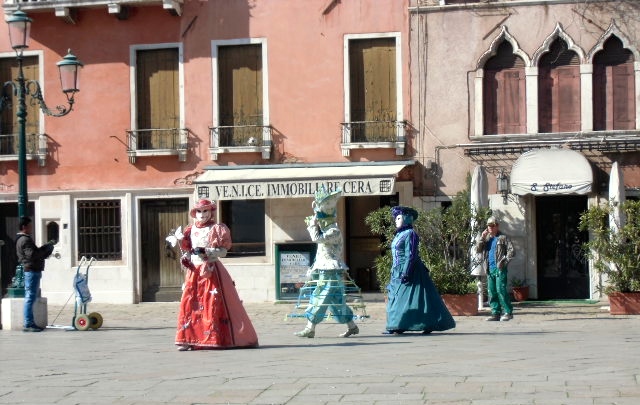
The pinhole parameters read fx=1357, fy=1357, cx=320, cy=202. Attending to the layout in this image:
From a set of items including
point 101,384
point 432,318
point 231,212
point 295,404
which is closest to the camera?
point 295,404

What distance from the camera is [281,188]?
83.1ft

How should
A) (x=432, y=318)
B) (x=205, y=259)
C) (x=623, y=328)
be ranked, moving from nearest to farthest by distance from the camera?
(x=205, y=259)
(x=432, y=318)
(x=623, y=328)

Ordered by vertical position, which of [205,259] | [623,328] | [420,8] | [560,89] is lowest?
[623,328]

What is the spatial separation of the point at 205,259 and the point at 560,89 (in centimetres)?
1205

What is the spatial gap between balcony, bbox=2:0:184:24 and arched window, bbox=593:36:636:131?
8190 mm

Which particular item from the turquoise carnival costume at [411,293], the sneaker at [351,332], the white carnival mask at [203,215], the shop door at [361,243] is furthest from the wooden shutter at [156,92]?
the white carnival mask at [203,215]

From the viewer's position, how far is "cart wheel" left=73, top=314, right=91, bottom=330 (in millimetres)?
19531

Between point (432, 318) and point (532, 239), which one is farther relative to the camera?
point (532, 239)

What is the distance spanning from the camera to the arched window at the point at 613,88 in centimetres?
2473

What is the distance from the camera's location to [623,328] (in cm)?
1819

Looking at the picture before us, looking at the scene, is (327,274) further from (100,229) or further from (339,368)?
(100,229)

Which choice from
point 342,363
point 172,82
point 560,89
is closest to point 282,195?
point 172,82

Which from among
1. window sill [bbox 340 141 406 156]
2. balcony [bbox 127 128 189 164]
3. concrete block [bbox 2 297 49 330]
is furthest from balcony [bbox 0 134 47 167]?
concrete block [bbox 2 297 49 330]

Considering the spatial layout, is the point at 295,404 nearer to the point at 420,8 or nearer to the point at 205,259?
the point at 205,259
